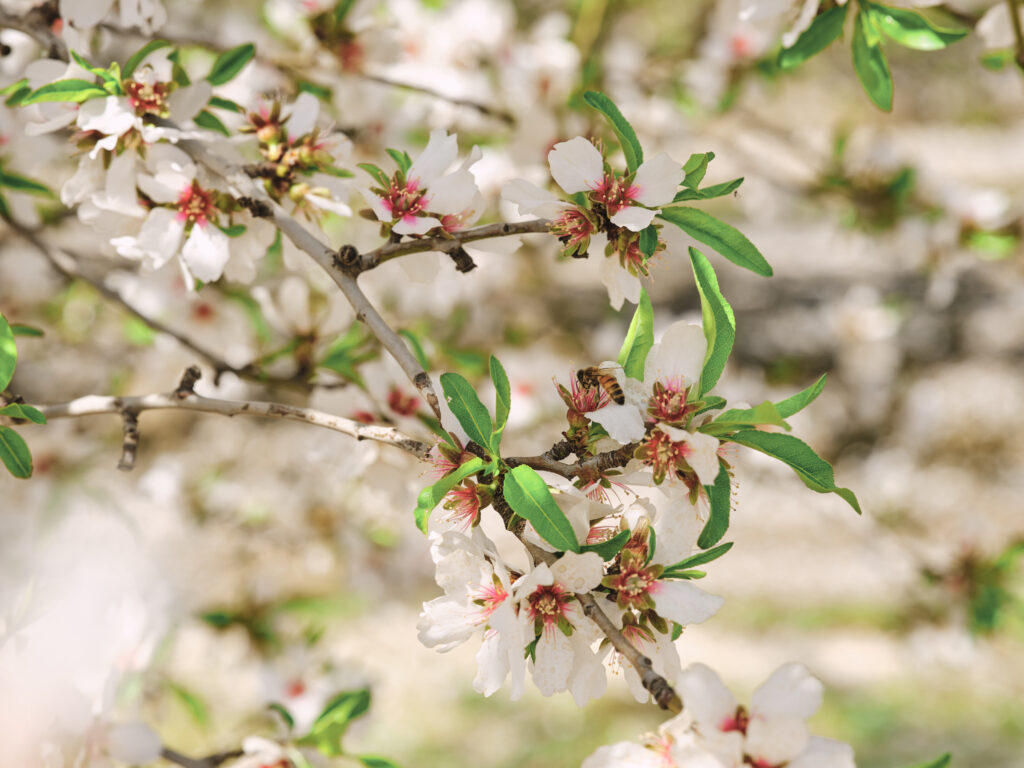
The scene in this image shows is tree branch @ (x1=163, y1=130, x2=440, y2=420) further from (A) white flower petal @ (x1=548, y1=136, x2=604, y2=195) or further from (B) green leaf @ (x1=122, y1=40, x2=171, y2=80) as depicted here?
(A) white flower petal @ (x1=548, y1=136, x2=604, y2=195)

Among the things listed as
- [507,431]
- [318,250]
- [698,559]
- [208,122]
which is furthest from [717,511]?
[507,431]

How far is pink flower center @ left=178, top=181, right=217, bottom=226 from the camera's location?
649mm

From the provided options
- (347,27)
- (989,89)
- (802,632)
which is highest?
(989,89)

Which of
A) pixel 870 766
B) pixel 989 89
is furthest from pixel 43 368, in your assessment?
pixel 989 89

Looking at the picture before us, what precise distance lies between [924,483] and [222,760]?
8.45ft

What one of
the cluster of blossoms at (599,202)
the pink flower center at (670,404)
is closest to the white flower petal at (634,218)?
the cluster of blossoms at (599,202)

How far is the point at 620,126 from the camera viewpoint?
54 cm

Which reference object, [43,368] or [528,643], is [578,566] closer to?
[528,643]

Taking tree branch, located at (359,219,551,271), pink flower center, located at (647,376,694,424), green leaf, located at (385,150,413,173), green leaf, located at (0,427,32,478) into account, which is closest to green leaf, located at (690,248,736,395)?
pink flower center, located at (647,376,694,424)

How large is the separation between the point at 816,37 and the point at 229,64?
1.79 ft

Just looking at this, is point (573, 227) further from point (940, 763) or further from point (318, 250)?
point (940, 763)

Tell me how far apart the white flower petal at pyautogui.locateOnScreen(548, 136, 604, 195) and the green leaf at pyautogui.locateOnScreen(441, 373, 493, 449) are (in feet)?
0.52

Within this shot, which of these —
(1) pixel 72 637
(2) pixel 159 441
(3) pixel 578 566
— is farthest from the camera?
(2) pixel 159 441

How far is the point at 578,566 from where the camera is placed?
48cm
